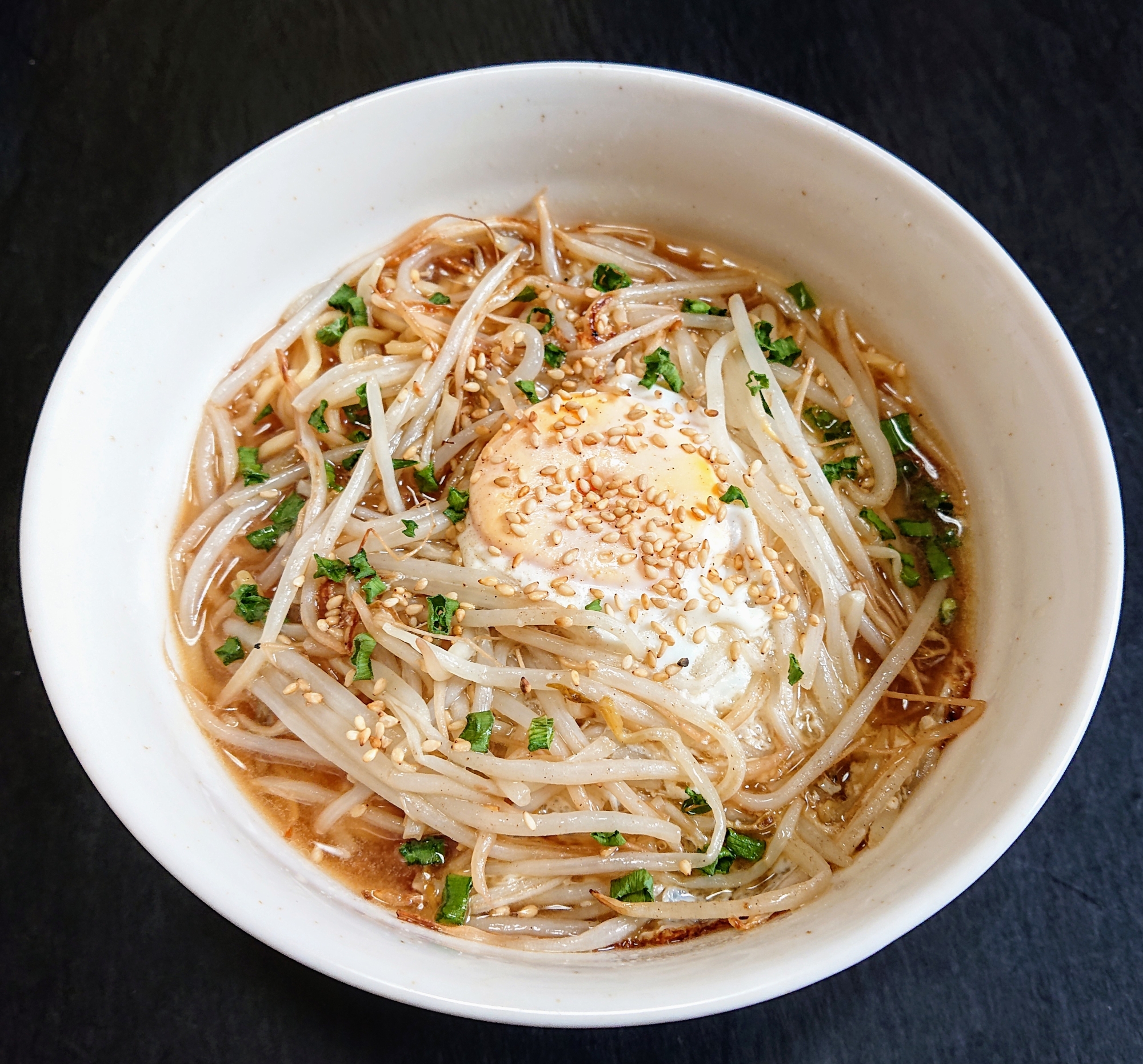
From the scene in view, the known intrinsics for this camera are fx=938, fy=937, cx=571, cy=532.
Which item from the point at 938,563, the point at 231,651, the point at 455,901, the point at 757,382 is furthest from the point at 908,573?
the point at 231,651

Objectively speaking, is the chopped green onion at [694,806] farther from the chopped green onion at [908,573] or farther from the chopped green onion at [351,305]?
the chopped green onion at [351,305]

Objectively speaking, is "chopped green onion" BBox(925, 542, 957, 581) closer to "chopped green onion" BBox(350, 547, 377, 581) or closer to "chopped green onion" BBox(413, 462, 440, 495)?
"chopped green onion" BBox(413, 462, 440, 495)

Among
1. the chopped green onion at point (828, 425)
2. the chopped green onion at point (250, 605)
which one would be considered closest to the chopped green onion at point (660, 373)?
the chopped green onion at point (828, 425)

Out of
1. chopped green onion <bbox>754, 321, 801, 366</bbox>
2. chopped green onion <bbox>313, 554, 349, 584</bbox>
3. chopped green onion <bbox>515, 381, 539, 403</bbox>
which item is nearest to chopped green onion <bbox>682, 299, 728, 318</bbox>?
chopped green onion <bbox>754, 321, 801, 366</bbox>

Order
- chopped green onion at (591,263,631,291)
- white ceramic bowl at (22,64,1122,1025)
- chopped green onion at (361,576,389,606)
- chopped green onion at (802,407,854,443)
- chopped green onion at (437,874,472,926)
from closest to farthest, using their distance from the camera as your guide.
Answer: white ceramic bowl at (22,64,1122,1025)
chopped green onion at (437,874,472,926)
chopped green onion at (361,576,389,606)
chopped green onion at (802,407,854,443)
chopped green onion at (591,263,631,291)

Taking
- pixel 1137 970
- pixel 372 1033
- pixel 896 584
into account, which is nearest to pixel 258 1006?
pixel 372 1033
